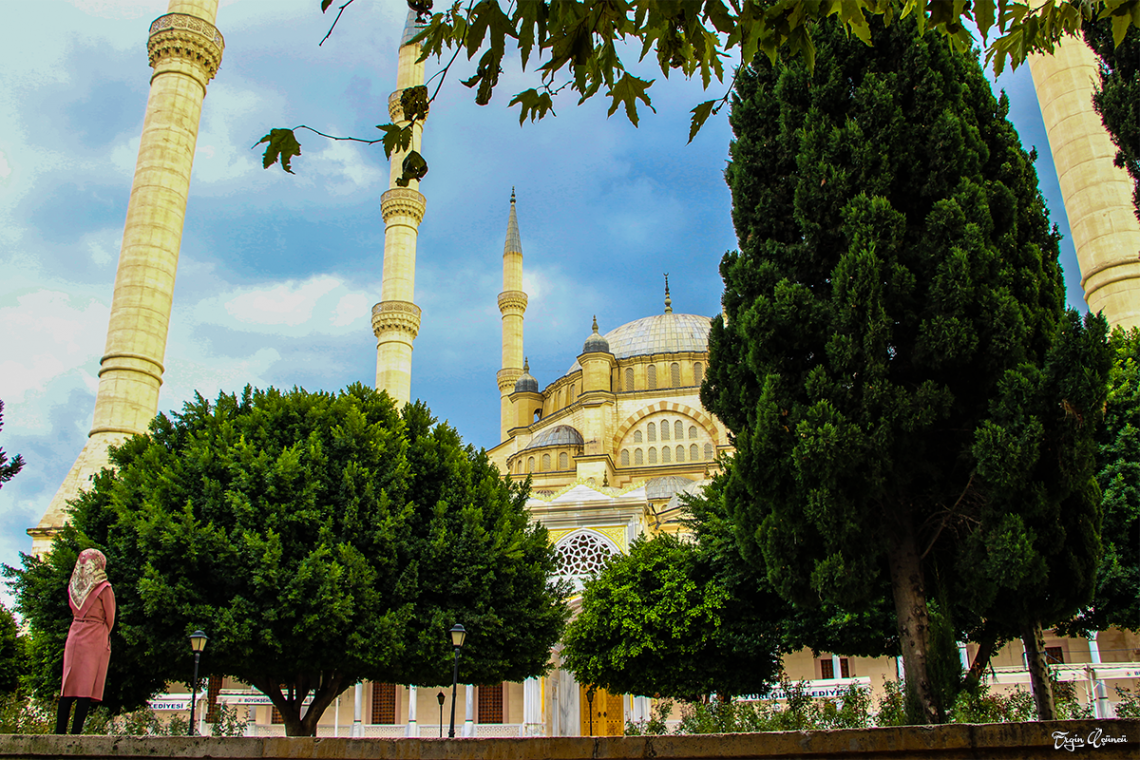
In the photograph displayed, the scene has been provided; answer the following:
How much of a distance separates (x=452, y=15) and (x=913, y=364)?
5949 millimetres

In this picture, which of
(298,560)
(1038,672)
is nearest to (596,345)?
(298,560)

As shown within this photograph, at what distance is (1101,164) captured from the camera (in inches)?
672

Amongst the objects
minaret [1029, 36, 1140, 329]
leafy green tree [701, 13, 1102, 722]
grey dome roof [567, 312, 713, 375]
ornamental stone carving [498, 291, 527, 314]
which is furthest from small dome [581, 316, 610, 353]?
leafy green tree [701, 13, 1102, 722]

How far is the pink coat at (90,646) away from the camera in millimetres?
6500

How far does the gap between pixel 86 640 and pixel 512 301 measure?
37372mm

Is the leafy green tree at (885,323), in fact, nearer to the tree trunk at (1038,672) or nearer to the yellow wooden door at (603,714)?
the tree trunk at (1038,672)

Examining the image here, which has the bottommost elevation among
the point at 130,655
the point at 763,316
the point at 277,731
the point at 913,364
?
the point at 277,731

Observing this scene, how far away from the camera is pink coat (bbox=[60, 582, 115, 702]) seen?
256 inches

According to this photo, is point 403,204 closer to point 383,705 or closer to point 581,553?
point 581,553

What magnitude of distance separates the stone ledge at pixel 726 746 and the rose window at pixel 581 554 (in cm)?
1767

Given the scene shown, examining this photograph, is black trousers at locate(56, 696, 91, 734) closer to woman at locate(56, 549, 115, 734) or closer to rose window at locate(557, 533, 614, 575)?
woman at locate(56, 549, 115, 734)

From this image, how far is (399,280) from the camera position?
91.1ft

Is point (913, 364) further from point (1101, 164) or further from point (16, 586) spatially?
point (16, 586)

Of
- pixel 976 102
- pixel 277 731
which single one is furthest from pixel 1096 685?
pixel 277 731
